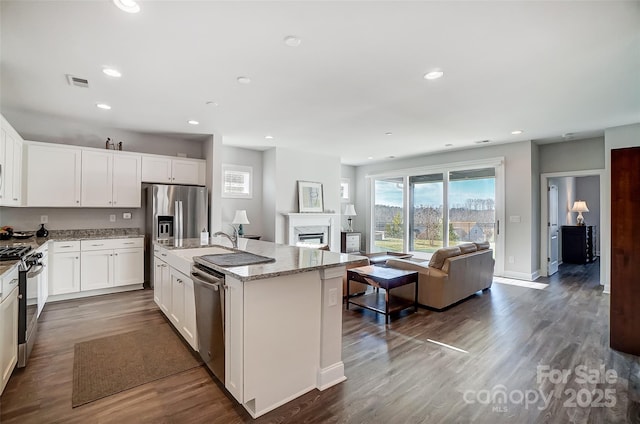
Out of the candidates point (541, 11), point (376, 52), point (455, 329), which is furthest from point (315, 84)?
point (455, 329)

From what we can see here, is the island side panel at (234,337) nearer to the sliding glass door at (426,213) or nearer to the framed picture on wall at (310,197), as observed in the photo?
the framed picture on wall at (310,197)

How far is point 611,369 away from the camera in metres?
2.59

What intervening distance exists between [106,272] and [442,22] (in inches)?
211

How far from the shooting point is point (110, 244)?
4.68 meters

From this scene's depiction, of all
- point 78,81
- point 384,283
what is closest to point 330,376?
point 384,283

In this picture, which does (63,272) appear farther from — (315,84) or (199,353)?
(315,84)

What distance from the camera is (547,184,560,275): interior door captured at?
21.0ft

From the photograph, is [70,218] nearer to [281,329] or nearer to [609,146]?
[281,329]

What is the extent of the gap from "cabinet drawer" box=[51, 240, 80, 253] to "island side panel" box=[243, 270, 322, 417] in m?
3.93

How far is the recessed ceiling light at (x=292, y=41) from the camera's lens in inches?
93.9

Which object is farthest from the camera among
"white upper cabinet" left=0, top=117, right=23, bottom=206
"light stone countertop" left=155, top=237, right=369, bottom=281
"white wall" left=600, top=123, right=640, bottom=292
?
"white wall" left=600, top=123, right=640, bottom=292

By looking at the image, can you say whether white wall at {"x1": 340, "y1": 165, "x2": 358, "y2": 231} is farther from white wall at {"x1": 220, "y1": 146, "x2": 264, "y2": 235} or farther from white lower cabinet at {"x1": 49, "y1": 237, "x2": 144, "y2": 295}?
white lower cabinet at {"x1": 49, "y1": 237, "x2": 144, "y2": 295}

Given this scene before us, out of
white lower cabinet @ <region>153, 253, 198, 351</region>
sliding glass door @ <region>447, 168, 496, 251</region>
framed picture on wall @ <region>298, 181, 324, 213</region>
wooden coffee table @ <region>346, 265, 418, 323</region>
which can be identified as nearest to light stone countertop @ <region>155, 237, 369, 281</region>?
white lower cabinet @ <region>153, 253, 198, 351</region>

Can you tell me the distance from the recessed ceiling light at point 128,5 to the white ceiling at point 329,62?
2.1 inches
